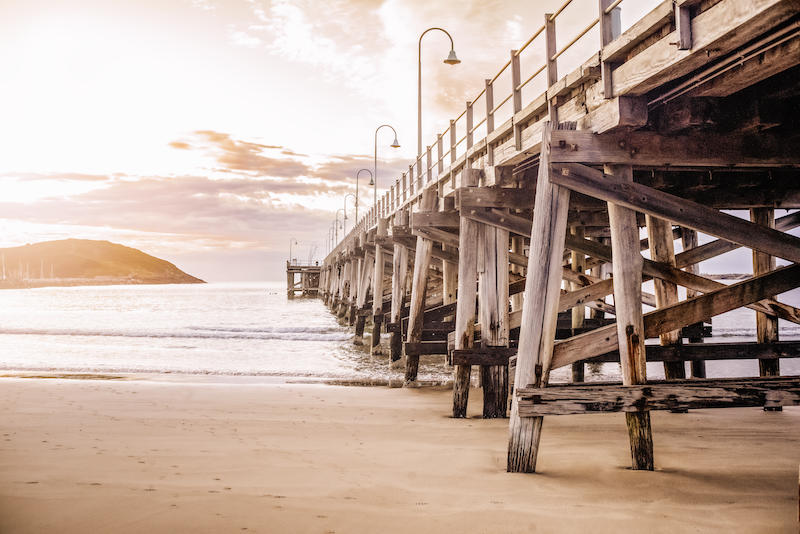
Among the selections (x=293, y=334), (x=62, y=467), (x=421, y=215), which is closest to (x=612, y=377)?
(x=421, y=215)

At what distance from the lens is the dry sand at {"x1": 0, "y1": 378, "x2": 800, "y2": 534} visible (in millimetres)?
3301

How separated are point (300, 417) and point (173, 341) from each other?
13864mm

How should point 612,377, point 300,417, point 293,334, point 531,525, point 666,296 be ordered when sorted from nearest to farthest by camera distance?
point 531,525
point 666,296
point 300,417
point 612,377
point 293,334

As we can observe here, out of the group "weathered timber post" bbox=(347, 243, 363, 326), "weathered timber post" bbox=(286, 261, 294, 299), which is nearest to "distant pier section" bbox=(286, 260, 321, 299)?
"weathered timber post" bbox=(286, 261, 294, 299)

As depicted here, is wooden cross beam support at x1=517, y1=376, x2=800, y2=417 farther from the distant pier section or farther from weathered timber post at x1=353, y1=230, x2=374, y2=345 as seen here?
the distant pier section

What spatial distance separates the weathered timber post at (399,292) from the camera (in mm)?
11357

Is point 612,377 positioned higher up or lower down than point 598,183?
lower down

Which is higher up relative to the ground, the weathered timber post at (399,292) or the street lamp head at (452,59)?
the street lamp head at (452,59)

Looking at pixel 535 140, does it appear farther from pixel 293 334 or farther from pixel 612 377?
pixel 293 334

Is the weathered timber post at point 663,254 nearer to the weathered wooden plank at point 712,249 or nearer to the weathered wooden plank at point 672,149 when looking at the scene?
the weathered wooden plank at point 672,149

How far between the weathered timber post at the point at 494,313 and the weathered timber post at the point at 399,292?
4639 millimetres

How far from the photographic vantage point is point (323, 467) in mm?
4395

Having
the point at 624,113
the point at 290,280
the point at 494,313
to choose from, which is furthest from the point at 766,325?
the point at 290,280

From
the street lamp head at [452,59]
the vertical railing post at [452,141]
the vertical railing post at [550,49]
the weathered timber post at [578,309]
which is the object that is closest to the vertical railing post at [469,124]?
the vertical railing post at [452,141]
